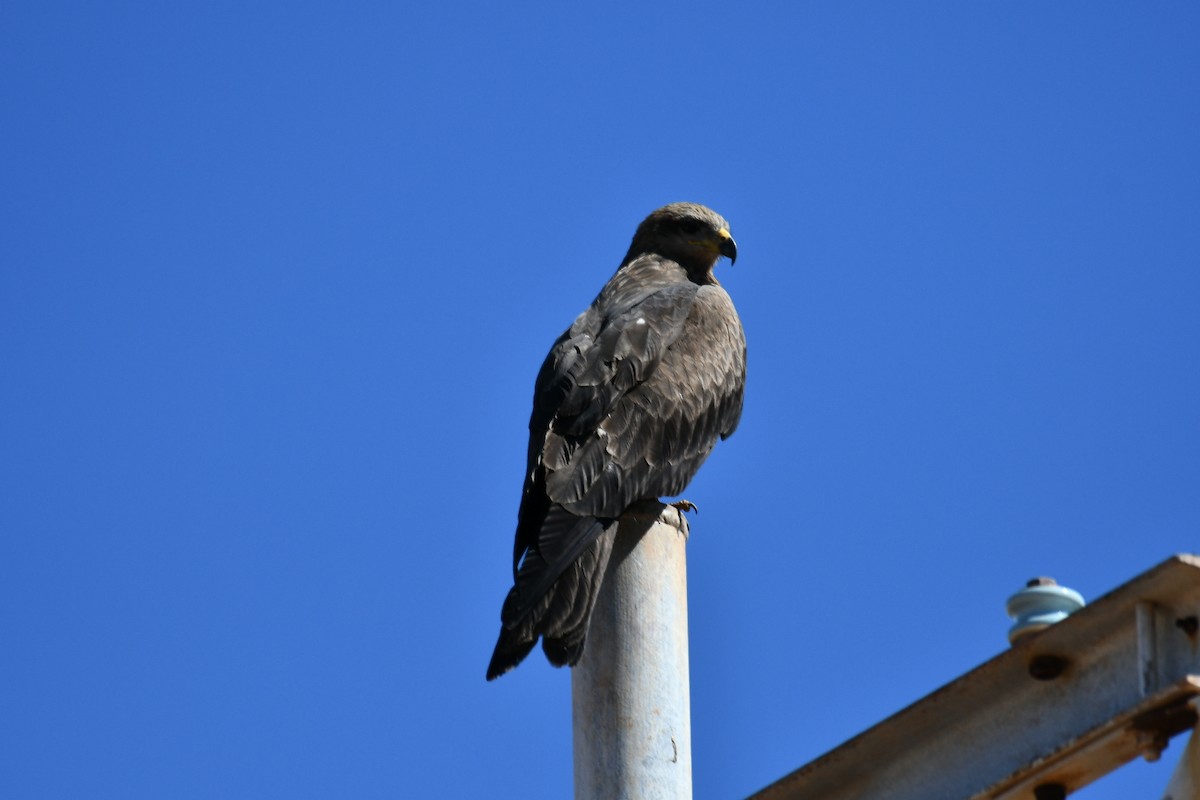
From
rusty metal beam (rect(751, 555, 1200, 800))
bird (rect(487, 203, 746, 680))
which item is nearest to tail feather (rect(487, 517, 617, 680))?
bird (rect(487, 203, 746, 680))

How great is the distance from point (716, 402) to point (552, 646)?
2.38 meters

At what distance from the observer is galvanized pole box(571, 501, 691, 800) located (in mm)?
6445

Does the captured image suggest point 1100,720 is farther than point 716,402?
No

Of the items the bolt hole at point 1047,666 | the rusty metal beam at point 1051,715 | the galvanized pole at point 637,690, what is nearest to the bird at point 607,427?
the galvanized pole at point 637,690

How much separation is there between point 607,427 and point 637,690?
201cm

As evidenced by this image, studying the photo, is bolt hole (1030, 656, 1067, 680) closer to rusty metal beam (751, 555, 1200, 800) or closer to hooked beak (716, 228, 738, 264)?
rusty metal beam (751, 555, 1200, 800)

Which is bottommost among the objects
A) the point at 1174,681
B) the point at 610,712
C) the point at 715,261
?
the point at 1174,681

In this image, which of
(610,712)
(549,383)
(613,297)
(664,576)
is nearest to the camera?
(610,712)

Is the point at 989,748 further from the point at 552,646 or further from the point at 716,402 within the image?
the point at 716,402

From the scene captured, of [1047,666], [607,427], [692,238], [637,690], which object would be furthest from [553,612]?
[692,238]

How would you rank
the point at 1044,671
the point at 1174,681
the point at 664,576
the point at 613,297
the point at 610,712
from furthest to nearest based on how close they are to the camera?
1. the point at 613,297
2. the point at 664,576
3. the point at 610,712
4. the point at 1044,671
5. the point at 1174,681

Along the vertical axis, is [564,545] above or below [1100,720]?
above

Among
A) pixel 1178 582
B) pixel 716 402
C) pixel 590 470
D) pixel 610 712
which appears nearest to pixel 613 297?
pixel 716 402

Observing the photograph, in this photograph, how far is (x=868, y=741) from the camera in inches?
207
